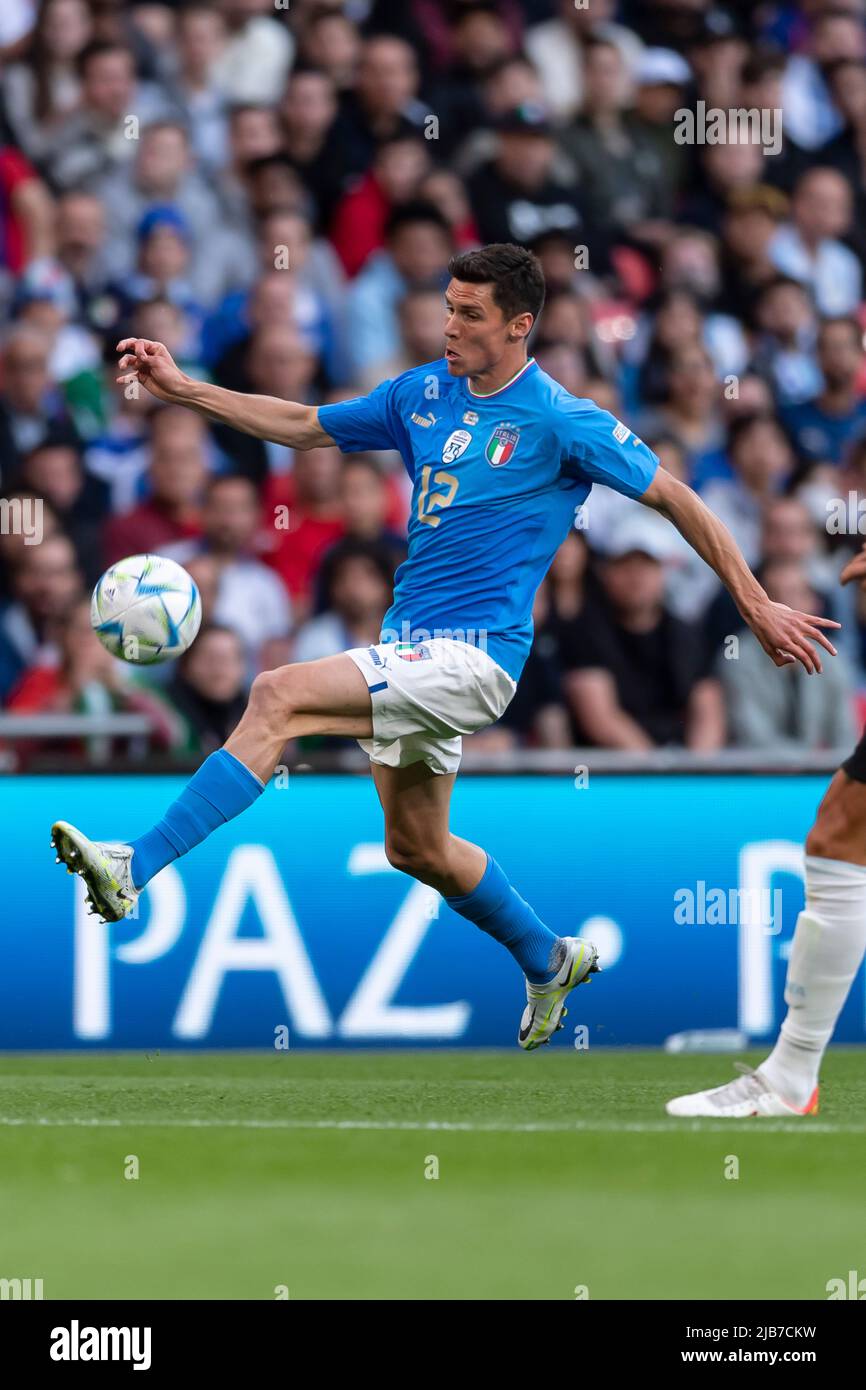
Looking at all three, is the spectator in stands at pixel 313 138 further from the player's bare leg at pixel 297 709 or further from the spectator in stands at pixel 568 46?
the player's bare leg at pixel 297 709

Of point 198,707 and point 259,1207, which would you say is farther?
point 198,707

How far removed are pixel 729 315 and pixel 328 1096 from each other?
6182 millimetres

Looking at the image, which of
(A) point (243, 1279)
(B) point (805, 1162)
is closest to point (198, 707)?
(B) point (805, 1162)

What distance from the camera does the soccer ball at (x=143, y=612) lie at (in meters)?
6.63

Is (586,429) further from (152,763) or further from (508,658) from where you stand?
(152,763)

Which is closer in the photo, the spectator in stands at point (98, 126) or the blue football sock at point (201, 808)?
the blue football sock at point (201, 808)

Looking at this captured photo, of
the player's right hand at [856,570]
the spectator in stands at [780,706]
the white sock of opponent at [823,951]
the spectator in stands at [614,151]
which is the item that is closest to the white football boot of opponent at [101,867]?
the white sock of opponent at [823,951]

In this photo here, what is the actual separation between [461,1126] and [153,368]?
2.34m

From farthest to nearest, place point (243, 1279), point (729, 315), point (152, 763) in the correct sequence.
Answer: point (729, 315) → point (152, 763) → point (243, 1279)

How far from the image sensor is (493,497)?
659 cm

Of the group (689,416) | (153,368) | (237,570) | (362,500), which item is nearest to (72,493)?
(237,570)

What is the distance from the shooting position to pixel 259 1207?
5.38 meters

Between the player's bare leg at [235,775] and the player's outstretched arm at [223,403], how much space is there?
2.97ft

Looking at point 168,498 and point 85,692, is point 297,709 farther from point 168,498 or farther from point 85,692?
point 168,498
